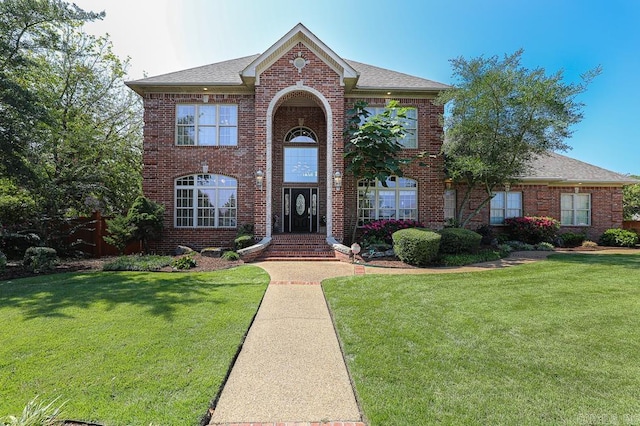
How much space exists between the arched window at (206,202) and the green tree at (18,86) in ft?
16.5

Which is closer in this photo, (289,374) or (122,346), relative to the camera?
(289,374)

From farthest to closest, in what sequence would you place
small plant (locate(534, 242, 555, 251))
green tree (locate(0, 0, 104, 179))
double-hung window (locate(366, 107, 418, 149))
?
double-hung window (locate(366, 107, 418, 149))
small plant (locate(534, 242, 555, 251))
green tree (locate(0, 0, 104, 179))

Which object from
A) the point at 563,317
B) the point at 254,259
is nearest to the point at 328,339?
the point at 563,317

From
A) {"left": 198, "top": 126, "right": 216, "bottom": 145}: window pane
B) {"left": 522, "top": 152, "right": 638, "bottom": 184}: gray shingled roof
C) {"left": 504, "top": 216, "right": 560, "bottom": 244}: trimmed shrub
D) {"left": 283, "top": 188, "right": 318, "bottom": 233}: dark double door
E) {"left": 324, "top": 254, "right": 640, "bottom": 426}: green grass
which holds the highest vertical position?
{"left": 198, "top": 126, "right": 216, "bottom": 145}: window pane

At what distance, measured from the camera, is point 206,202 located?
43.1 ft

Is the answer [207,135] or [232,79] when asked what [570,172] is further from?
[207,135]

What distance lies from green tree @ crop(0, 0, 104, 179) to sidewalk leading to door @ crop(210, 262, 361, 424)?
8959mm

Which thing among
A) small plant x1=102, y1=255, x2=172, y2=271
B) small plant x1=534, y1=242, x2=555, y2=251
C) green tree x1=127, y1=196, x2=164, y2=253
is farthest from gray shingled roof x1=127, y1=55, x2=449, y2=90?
small plant x1=534, y1=242, x2=555, y2=251

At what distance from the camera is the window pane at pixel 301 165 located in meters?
14.0

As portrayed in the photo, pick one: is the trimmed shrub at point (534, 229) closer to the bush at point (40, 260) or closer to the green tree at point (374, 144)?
the green tree at point (374, 144)

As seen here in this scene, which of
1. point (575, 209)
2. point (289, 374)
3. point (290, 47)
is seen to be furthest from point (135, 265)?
point (575, 209)

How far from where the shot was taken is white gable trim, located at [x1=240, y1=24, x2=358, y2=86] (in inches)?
460

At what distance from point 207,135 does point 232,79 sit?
266 centimetres

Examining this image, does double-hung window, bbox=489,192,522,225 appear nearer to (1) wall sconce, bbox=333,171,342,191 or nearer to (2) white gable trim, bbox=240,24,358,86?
(1) wall sconce, bbox=333,171,342,191
